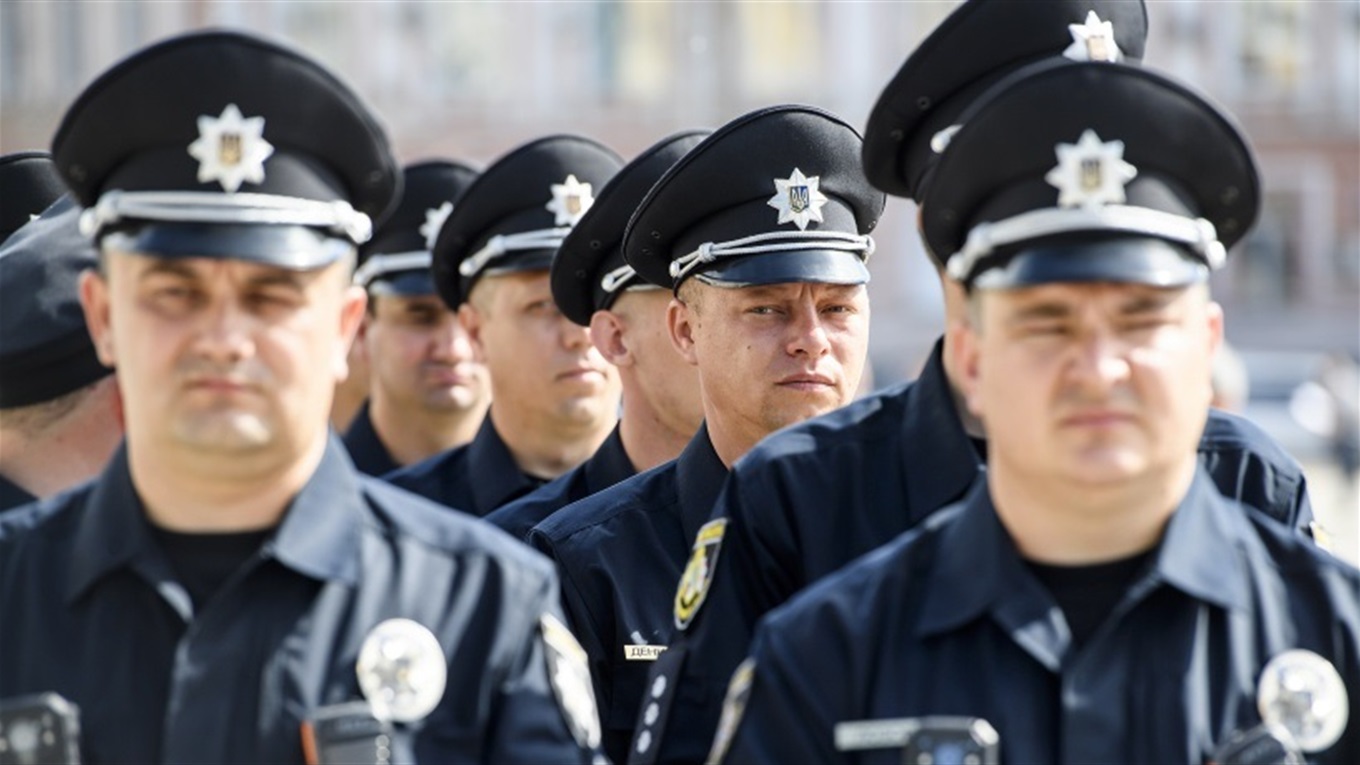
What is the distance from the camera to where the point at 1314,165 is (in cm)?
4969

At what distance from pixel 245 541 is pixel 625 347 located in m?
2.93

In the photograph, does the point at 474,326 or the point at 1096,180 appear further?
the point at 474,326

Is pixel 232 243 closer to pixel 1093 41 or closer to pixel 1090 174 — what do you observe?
pixel 1090 174

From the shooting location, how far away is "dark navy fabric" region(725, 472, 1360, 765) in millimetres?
3996

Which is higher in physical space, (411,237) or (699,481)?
(411,237)

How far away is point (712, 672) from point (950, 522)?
0.92m

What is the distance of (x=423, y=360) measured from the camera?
8.89m

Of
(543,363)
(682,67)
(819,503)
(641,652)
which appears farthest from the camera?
(682,67)

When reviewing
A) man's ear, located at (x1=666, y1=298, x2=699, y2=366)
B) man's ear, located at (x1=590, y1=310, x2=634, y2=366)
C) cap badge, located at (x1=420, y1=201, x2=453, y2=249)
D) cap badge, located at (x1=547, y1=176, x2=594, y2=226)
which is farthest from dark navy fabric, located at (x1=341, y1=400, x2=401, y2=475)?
man's ear, located at (x1=666, y1=298, x2=699, y2=366)

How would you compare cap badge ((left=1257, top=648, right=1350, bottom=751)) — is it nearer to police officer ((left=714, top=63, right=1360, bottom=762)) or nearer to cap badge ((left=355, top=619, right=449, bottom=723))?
police officer ((left=714, top=63, right=1360, bottom=762))

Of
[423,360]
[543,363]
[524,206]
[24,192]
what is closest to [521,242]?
[524,206]

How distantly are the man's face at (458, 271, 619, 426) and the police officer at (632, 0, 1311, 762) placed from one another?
2486mm

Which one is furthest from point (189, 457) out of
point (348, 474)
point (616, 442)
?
point (616, 442)

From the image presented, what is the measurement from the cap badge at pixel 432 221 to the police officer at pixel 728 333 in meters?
2.99
